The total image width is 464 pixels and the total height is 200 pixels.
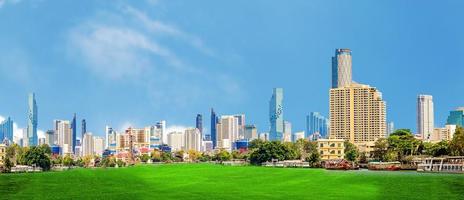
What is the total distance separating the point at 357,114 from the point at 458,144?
90708 mm

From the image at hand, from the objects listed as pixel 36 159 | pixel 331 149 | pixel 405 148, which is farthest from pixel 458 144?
pixel 36 159

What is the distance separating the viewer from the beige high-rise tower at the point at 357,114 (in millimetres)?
155375

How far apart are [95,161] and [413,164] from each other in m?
85.7

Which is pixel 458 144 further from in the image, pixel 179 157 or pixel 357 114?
pixel 179 157

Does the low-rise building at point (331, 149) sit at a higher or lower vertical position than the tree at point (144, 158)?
higher

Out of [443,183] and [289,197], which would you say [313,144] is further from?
[289,197]

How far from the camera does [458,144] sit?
2608 inches

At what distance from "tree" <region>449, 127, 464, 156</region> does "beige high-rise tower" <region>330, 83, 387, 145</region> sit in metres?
85.8

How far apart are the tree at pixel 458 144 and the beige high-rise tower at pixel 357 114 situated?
85.8m

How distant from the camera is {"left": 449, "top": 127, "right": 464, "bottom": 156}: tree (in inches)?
2586

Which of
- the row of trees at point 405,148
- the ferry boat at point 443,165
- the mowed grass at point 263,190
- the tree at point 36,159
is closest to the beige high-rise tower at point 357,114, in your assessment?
the row of trees at point 405,148

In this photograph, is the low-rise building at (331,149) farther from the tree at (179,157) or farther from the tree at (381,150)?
the tree at (179,157)

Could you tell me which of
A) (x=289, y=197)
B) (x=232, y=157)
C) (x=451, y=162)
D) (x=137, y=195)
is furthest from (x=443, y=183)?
(x=232, y=157)

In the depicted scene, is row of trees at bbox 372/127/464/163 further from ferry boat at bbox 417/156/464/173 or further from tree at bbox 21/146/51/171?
tree at bbox 21/146/51/171
